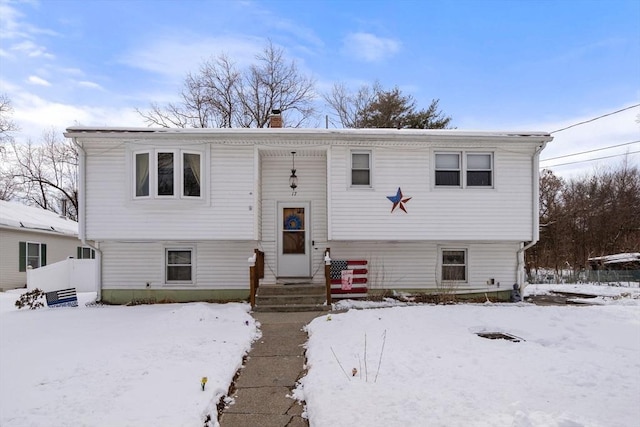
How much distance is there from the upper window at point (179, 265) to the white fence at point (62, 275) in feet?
6.55

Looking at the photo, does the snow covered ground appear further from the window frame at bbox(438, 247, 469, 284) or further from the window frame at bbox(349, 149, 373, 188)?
the window frame at bbox(349, 149, 373, 188)

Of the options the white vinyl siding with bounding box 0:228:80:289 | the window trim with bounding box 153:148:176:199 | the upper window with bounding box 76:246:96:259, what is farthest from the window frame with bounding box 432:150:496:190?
the upper window with bounding box 76:246:96:259

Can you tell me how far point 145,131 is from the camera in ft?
35.1

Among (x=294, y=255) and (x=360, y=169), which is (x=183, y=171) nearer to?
A: (x=294, y=255)

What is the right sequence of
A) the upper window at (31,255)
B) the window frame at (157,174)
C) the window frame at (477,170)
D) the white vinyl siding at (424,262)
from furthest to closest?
the upper window at (31,255) < the white vinyl siding at (424,262) < the window frame at (477,170) < the window frame at (157,174)

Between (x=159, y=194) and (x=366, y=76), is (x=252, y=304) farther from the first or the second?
(x=366, y=76)

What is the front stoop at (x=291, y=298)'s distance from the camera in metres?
10.0

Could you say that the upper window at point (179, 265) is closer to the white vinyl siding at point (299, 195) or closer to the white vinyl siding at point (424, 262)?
the white vinyl siding at point (299, 195)

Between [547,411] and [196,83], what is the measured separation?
26.9m

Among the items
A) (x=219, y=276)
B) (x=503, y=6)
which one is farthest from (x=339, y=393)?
(x=503, y=6)

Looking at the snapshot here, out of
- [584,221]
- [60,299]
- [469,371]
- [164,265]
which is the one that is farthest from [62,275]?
[584,221]

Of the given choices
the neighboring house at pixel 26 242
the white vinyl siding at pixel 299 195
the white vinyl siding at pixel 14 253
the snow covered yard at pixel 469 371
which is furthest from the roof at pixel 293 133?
the white vinyl siding at pixel 14 253

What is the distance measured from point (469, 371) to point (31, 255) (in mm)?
19978

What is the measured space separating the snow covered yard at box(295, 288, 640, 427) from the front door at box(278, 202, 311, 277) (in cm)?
344
